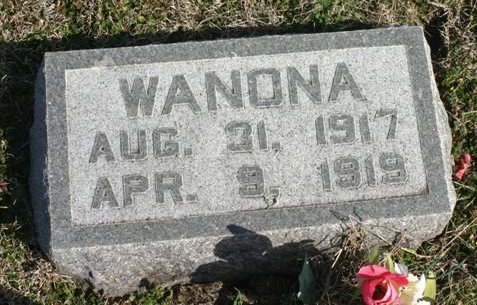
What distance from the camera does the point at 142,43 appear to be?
157 inches

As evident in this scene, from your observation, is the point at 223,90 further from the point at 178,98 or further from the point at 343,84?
the point at 343,84

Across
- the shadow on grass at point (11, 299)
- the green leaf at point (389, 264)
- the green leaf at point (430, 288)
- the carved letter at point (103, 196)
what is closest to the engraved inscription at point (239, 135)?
the carved letter at point (103, 196)

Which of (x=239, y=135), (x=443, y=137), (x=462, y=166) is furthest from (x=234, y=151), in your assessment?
(x=462, y=166)

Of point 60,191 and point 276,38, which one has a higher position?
point 276,38

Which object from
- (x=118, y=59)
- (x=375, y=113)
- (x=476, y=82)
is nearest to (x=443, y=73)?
(x=476, y=82)

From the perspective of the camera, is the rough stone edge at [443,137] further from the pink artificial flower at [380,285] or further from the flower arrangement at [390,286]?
the pink artificial flower at [380,285]

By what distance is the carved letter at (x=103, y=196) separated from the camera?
3.23 metres

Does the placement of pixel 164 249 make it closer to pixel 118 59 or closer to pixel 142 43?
pixel 118 59

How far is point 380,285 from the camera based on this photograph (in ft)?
9.97

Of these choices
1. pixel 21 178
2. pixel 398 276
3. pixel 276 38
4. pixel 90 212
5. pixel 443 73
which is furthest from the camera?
pixel 443 73

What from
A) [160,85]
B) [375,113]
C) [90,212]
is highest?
[160,85]

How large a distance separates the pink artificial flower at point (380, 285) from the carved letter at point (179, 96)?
97cm

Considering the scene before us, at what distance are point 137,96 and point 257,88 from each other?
19.9 inches

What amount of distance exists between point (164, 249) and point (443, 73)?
1.72m
